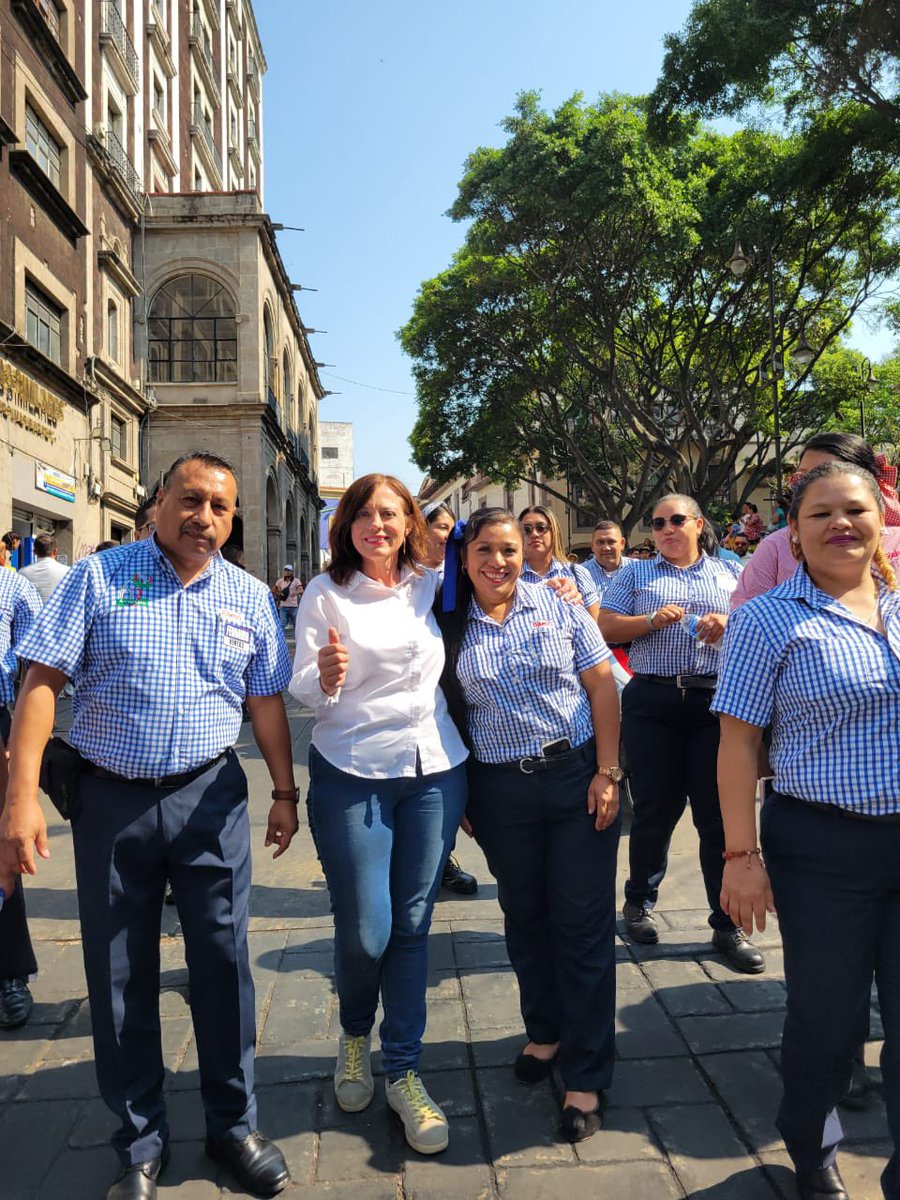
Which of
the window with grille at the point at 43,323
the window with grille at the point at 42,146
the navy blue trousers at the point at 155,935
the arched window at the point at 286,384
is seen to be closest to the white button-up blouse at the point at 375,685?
the navy blue trousers at the point at 155,935

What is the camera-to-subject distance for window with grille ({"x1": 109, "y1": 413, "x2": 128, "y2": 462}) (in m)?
22.9

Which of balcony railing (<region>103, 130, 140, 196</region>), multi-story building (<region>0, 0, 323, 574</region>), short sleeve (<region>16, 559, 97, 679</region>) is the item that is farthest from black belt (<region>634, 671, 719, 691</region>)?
balcony railing (<region>103, 130, 140, 196</region>)

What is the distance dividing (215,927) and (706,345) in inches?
787

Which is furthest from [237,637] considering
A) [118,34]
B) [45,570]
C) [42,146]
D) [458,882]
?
[118,34]

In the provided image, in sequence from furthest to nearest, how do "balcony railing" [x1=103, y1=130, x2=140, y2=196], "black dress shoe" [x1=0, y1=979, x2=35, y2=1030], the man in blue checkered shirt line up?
"balcony railing" [x1=103, y1=130, x2=140, y2=196]
"black dress shoe" [x1=0, y1=979, x2=35, y2=1030]
the man in blue checkered shirt

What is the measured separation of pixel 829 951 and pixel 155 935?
6.03 feet

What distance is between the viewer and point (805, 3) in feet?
38.1

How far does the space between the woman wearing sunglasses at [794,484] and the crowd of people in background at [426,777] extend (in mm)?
13

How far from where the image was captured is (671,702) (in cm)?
390

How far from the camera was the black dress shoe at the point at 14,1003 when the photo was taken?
337 centimetres

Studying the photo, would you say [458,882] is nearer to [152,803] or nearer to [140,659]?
[152,803]

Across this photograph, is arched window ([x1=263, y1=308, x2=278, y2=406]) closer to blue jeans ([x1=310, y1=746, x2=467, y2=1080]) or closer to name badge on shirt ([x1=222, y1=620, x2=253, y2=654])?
name badge on shirt ([x1=222, y1=620, x2=253, y2=654])

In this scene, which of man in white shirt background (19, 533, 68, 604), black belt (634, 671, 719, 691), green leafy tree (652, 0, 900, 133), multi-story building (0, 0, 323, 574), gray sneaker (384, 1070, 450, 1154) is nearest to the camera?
gray sneaker (384, 1070, 450, 1154)

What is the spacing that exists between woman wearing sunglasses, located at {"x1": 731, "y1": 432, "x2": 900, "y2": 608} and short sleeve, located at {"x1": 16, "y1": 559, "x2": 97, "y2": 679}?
2.07 m
